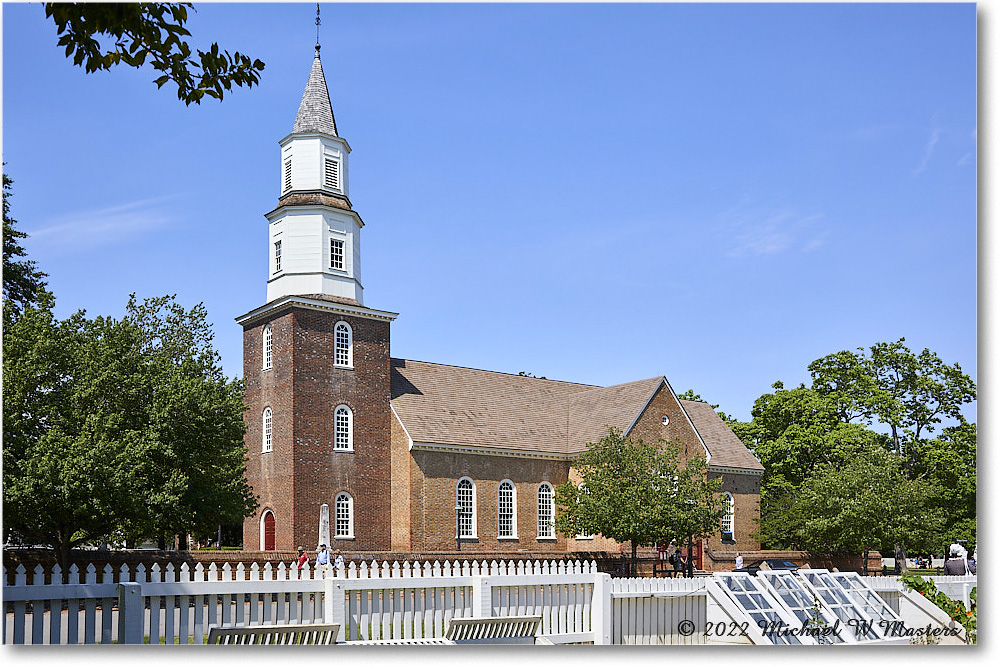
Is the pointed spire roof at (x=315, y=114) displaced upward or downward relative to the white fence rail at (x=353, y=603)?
upward

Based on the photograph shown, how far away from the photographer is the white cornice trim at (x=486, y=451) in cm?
3196

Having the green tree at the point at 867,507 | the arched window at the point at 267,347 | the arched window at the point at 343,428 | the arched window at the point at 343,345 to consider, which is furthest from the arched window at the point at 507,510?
the green tree at the point at 867,507

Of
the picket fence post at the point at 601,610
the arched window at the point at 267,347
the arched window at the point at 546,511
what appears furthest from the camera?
the arched window at the point at 546,511

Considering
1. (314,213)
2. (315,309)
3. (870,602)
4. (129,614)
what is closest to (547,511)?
(315,309)

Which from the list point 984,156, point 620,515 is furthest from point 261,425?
point 984,156

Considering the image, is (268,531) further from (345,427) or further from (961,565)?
(961,565)

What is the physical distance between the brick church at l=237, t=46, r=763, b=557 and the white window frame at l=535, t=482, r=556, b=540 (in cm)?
7

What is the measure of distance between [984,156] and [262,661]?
840 centimetres

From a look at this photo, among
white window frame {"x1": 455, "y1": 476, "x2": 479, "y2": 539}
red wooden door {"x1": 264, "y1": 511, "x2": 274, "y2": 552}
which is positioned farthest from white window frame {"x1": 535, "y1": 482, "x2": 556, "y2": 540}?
red wooden door {"x1": 264, "y1": 511, "x2": 274, "y2": 552}

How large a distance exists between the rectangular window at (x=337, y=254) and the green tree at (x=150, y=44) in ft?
76.5

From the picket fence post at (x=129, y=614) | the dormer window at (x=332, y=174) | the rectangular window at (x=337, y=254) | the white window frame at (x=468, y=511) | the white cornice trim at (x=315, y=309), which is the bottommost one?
the white window frame at (x=468, y=511)

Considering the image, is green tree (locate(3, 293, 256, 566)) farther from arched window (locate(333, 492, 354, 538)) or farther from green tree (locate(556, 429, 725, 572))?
green tree (locate(556, 429, 725, 572))

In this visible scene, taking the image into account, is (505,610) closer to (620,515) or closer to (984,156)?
(984,156)

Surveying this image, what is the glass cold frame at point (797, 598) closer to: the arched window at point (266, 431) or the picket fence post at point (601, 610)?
the picket fence post at point (601, 610)
